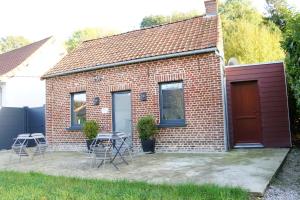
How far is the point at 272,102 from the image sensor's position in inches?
432

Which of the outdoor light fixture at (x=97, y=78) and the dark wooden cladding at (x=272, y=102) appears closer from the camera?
the dark wooden cladding at (x=272, y=102)

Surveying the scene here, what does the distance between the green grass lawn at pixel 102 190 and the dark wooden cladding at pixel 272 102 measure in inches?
248

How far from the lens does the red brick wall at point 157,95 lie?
10.1 m

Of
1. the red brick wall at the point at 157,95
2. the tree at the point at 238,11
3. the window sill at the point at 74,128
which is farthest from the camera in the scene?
the tree at the point at 238,11

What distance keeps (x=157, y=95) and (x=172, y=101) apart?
558mm

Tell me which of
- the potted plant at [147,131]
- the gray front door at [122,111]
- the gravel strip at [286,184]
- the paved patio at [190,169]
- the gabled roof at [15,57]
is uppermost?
the gabled roof at [15,57]

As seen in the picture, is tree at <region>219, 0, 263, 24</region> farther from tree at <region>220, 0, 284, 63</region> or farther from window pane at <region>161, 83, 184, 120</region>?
window pane at <region>161, 83, 184, 120</region>

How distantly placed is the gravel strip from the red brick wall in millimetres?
2596

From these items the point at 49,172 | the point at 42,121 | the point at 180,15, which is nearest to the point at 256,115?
the point at 49,172

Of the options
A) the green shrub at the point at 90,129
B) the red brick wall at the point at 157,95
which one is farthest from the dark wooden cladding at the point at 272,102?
the green shrub at the point at 90,129

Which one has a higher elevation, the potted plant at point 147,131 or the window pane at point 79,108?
the window pane at point 79,108

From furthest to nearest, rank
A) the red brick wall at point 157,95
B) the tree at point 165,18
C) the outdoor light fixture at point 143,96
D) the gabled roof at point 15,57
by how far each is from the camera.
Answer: the tree at point 165,18, the gabled roof at point 15,57, the outdoor light fixture at point 143,96, the red brick wall at point 157,95

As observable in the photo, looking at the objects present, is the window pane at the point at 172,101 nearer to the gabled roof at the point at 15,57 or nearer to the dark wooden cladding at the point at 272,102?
the dark wooden cladding at the point at 272,102

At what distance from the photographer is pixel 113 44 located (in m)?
13.9
